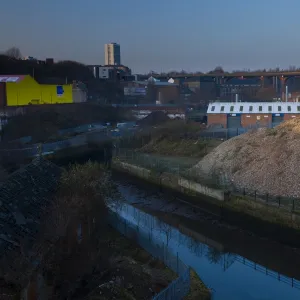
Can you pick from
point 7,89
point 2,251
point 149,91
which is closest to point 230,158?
point 2,251

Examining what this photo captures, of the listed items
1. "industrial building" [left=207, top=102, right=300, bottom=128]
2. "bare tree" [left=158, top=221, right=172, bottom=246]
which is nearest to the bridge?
"industrial building" [left=207, top=102, right=300, bottom=128]

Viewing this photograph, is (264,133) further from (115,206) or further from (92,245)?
(92,245)

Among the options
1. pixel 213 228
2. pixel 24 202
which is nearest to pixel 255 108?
pixel 213 228

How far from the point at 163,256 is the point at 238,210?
365cm

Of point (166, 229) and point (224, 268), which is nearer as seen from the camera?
point (224, 268)

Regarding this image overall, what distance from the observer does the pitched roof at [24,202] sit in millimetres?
4757

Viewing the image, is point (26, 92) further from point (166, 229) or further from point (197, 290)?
point (197, 290)

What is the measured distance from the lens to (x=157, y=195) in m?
11.4

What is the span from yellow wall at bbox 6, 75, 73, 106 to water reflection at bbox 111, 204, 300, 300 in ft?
44.1

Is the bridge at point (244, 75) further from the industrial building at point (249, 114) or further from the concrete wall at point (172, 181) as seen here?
the concrete wall at point (172, 181)

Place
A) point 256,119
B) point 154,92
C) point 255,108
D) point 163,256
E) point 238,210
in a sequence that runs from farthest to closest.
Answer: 1. point 154,92
2. point 255,108
3. point 256,119
4. point 238,210
5. point 163,256

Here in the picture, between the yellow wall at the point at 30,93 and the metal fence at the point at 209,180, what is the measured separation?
705cm

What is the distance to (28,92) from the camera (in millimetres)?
21562

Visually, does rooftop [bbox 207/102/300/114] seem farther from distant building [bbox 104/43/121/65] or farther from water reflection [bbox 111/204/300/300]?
distant building [bbox 104/43/121/65]
